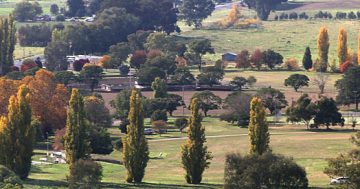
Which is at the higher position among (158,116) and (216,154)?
(158,116)

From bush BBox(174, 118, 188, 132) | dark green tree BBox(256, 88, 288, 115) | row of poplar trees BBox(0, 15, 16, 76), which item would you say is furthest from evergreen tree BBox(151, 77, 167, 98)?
row of poplar trees BBox(0, 15, 16, 76)

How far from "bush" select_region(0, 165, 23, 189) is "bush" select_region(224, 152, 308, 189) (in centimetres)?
1222

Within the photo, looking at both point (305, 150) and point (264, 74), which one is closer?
point (305, 150)

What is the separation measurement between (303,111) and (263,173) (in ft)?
115

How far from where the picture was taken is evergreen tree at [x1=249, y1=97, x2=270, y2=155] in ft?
285

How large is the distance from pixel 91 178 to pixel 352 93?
51.1 metres

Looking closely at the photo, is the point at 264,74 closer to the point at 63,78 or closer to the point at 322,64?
the point at 322,64

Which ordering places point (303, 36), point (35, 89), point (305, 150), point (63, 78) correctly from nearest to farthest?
point (305, 150) < point (35, 89) < point (63, 78) < point (303, 36)

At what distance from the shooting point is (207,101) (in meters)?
126

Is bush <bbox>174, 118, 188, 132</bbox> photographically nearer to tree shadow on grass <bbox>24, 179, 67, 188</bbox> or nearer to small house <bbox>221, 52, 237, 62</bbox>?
tree shadow on grass <bbox>24, 179, 67, 188</bbox>

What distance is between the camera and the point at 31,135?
8575cm

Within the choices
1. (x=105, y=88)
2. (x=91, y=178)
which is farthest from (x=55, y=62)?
(x=91, y=178)

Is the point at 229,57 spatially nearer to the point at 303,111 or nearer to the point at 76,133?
the point at 303,111

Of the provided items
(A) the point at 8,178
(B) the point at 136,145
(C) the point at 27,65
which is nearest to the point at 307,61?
(C) the point at 27,65
